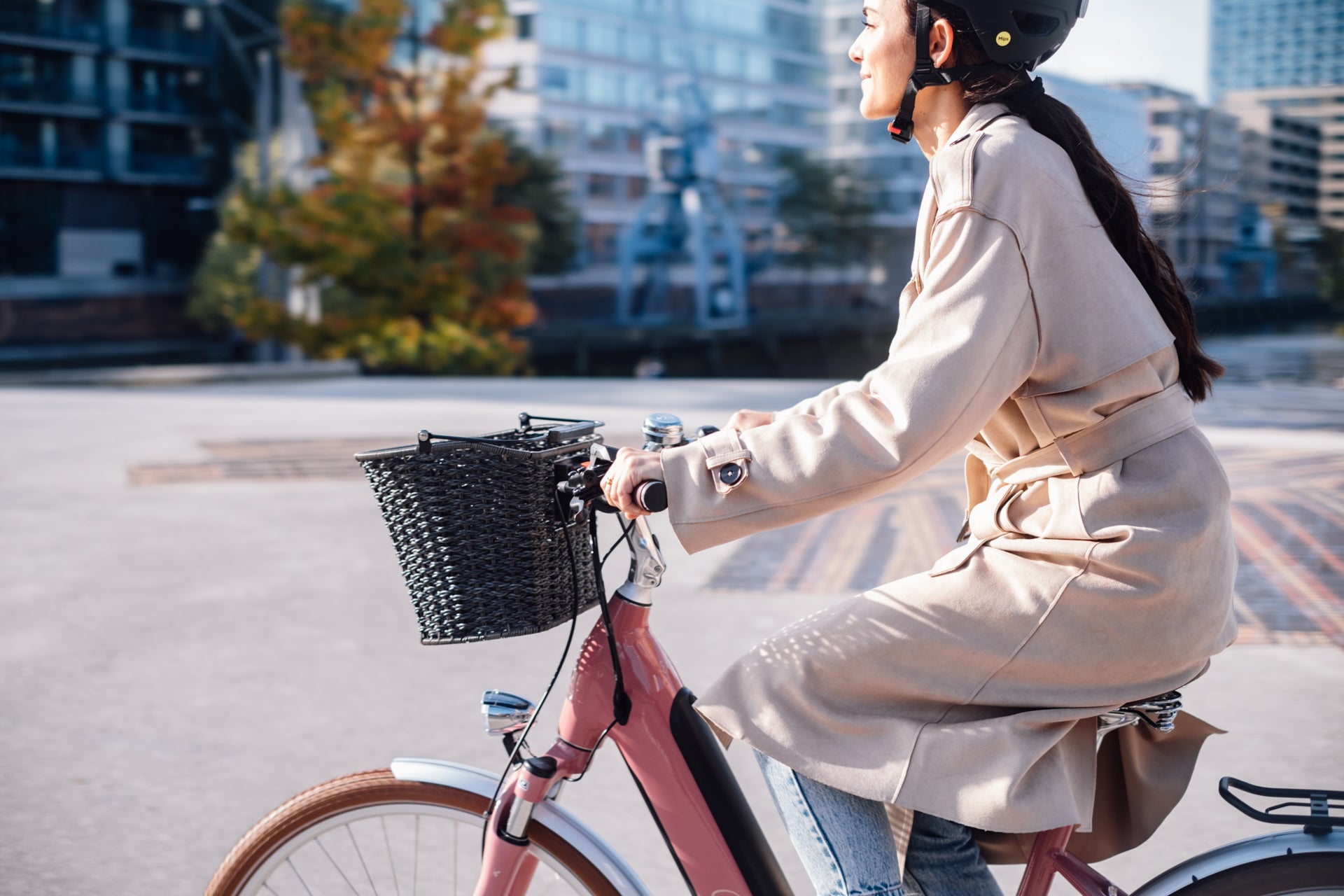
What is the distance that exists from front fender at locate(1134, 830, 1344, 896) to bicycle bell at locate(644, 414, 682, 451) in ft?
2.59

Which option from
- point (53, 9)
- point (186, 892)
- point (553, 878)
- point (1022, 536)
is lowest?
point (186, 892)

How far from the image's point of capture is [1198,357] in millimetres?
1645

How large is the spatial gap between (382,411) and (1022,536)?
38.2ft

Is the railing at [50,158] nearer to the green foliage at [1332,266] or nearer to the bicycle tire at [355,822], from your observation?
the green foliage at [1332,266]

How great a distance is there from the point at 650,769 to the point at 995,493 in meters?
0.58

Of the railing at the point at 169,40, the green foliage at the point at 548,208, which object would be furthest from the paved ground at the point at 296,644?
the railing at the point at 169,40

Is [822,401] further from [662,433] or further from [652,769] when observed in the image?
[652,769]

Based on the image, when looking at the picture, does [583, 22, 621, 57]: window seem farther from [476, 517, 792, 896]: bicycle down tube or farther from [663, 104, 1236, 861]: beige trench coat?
[663, 104, 1236, 861]: beige trench coat

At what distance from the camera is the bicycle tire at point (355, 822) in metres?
1.80

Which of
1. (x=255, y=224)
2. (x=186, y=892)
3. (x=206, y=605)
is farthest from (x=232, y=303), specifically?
(x=186, y=892)

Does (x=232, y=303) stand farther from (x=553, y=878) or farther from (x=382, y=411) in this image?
(x=553, y=878)

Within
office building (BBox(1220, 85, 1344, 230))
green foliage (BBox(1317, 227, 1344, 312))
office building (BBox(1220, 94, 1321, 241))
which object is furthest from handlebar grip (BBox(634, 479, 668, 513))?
green foliage (BBox(1317, 227, 1344, 312))

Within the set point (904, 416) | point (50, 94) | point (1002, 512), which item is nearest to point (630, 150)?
point (50, 94)

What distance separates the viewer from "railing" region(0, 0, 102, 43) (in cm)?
4356
